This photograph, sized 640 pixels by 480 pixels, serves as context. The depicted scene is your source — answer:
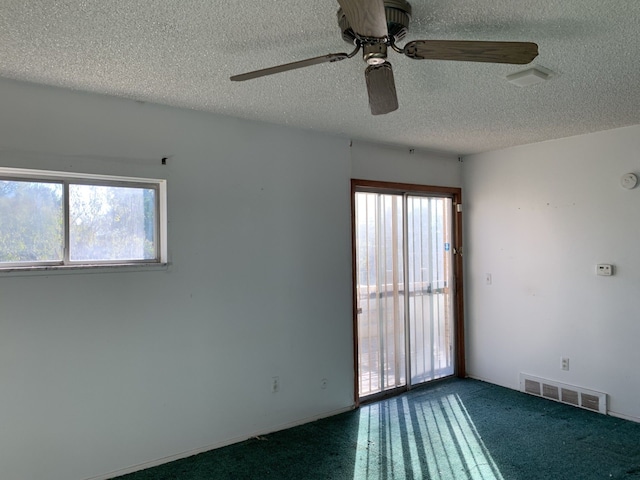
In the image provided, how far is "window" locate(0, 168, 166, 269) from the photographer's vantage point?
2.62 m

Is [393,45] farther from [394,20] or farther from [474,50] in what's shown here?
[474,50]

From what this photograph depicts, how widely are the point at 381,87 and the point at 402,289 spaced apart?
2.87 m

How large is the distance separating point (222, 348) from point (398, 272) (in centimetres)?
192

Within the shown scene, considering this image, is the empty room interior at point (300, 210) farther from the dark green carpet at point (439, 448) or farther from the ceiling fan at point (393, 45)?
the dark green carpet at point (439, 448)

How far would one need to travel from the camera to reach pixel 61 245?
2.76 metres

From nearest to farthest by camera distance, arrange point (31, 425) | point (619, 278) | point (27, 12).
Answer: point (27, 12) < point (31, 425) < point (619, 278)

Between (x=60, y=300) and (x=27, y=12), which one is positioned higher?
(x=27, y=12)

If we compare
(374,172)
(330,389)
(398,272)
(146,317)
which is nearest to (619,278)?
(398,272)

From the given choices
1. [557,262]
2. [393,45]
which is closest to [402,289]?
[557,262]

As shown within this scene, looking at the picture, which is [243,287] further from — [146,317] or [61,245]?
[61,245]

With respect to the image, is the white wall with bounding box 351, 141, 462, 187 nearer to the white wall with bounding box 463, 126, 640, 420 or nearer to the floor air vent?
the white wall with bounding box 463, 126, 640, 420

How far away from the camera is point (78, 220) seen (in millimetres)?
2828

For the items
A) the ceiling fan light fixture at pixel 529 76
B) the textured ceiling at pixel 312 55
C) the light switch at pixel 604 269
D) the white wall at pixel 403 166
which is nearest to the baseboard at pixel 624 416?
the light switch at pixel 604 269

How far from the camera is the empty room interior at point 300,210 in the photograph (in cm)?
198
